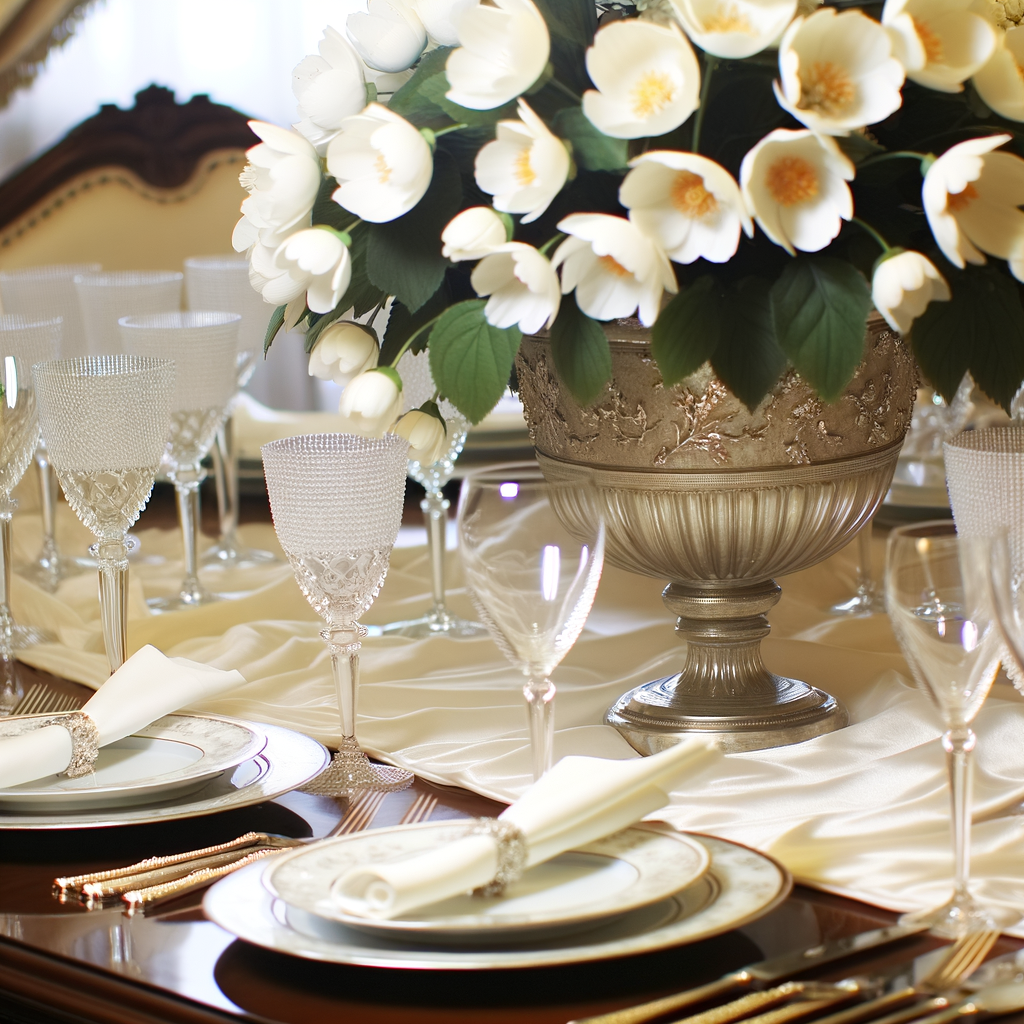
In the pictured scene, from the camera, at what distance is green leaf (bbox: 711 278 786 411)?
0.81 meters

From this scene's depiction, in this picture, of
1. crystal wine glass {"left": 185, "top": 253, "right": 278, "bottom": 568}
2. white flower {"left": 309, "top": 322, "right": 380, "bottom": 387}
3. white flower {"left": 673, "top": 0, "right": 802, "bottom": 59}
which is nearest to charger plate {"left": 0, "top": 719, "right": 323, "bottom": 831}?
white flower {"left": 309, "top": 322, "right": 380, "bottom": 387}

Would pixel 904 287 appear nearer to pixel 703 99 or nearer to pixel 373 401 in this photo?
pixel 703 99

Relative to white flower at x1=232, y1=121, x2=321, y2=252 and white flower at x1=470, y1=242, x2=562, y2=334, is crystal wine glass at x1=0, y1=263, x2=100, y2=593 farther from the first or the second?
→ white flower at x1=470, y1=242, x2=562, y2=334

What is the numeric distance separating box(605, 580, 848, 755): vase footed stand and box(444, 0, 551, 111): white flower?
1.15ft

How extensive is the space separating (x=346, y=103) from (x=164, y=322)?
0.62 meters

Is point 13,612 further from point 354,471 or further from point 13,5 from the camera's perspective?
point 13,5

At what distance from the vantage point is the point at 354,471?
2.88ft

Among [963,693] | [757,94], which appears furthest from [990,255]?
[963,693]

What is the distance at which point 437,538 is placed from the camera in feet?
4.36

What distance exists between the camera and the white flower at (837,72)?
2.39 ft

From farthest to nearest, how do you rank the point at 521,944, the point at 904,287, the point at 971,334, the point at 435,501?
the point at 435,501 → the point at 971,334 → the point at 904,287 → the point at 521,944

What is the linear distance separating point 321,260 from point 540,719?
276 mm

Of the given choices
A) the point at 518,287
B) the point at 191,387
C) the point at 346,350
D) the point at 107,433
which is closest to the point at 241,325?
the point at 191,387

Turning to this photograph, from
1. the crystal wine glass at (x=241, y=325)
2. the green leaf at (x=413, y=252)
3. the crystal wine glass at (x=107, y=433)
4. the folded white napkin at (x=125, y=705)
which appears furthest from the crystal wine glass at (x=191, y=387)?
the green leaf at (x=413, y=252)
